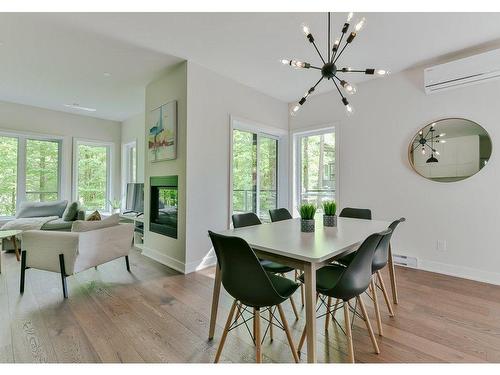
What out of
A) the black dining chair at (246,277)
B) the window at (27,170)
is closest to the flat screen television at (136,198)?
the window at (27,170)

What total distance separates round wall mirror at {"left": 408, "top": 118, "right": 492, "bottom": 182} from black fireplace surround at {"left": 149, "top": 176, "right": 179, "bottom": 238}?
3.31 meters

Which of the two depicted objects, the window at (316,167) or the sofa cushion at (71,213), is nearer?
the window at (316,167)

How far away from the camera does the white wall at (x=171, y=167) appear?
10.9 feet

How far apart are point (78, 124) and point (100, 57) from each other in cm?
331

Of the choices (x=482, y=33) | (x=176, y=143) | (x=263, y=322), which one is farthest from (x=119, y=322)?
(x=482, y=33)

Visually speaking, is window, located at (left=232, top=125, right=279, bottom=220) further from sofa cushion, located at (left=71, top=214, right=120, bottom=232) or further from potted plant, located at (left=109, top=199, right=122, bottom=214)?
potted plant, located at (left=109, top=199, right=122, bottom=214)

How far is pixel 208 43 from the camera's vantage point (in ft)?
9.32

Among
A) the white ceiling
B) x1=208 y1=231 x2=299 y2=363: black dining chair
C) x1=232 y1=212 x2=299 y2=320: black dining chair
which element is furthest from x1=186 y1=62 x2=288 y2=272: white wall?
x1=208 y1=231 x2=299 y2=363: black dining chair

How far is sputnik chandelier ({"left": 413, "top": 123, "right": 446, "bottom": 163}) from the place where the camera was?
3.27m

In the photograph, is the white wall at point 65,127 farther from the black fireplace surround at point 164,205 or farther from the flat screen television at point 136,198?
the black fireplace surround at point 164,205

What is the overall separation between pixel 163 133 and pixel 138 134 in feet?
8.26

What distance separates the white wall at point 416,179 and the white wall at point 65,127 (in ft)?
16.6

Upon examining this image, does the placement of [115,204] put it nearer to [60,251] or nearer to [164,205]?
[164,205]
